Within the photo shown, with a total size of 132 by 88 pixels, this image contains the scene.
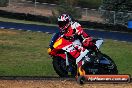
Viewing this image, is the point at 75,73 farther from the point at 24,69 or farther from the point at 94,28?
the point at 94,28

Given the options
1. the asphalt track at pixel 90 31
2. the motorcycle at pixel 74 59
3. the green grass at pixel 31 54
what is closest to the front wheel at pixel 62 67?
the motorcycle at pixel 74 59

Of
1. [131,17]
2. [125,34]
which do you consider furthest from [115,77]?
[131,17]

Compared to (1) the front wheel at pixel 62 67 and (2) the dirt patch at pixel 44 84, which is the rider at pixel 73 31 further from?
(2) the dirt patch at pixel 44 84

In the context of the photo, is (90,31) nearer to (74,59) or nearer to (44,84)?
(74,59)

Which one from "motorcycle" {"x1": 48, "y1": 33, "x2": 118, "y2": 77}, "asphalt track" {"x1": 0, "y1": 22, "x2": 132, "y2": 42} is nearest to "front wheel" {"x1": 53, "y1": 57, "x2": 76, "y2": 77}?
"motorcycle" {"x1": 48, "y1": 33, "x2": 118, "y2": 77}

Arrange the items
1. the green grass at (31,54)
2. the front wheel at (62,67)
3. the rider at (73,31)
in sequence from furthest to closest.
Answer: the green grass at (31,54)
the front wheel at (62,67)
the rider at (73,31)

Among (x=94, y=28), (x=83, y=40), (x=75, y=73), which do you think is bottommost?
(x=94, y=28)

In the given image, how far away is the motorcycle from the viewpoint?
12164mm

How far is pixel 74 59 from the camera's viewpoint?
1229 centimetres

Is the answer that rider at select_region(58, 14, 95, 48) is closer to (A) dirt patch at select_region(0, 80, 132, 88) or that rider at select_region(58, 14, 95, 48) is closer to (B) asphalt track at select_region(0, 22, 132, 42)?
(A) dirt patch at select_region(0, 80, 132, 88)

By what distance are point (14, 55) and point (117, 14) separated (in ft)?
59.4

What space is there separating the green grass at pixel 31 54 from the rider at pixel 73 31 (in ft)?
13.0

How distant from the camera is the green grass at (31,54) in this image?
54.5ft

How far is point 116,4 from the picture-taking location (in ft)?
129
